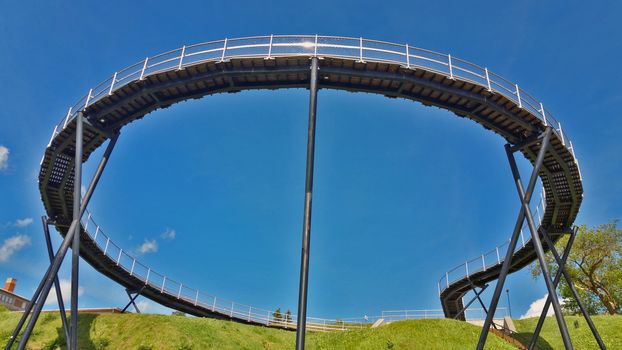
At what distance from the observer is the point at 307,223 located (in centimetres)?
1606

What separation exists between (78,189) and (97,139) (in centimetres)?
414

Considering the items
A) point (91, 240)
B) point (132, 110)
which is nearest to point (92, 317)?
point (91, 240)

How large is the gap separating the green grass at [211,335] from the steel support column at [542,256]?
291 inches

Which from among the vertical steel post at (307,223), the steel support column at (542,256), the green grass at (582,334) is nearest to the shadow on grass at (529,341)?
the green grass at (582,334)

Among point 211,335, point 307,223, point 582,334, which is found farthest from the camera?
point 582,334

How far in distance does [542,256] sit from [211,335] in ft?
60.2

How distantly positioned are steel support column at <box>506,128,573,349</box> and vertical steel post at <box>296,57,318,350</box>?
1067 cm

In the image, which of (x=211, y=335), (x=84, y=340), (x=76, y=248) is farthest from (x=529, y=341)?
(x=76, y=248)

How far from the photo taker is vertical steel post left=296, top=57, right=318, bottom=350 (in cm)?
→ 1442

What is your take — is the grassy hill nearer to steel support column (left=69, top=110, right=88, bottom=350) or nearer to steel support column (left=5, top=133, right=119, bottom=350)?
steel support column (left=5, top=133, right=119, bottom=350)

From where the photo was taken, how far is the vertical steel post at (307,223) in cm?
1442

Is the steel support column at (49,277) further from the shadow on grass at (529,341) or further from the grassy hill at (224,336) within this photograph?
the shadow on grass at (529,341)

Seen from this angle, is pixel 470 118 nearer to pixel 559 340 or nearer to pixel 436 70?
pixel 436 70

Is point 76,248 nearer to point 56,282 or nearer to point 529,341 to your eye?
point 56,282
